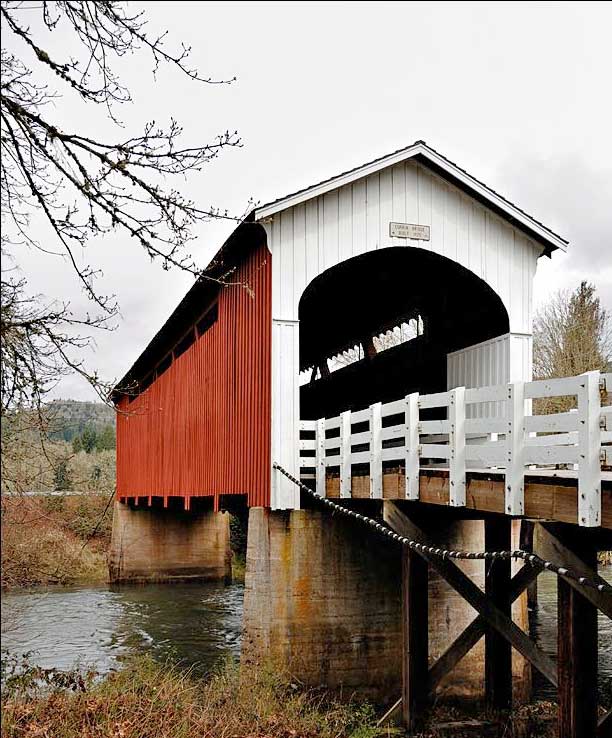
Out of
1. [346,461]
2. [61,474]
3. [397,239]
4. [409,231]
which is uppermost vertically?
[409,231]

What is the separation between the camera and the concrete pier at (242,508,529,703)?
12.5 m

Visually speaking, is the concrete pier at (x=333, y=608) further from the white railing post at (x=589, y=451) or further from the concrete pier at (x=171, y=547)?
the concrete pier at (x=171, y=547)

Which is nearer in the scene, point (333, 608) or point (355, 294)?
point (333, 608)

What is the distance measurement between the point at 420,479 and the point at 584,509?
3.53 meters

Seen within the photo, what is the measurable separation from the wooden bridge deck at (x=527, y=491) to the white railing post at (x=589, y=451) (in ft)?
0.29

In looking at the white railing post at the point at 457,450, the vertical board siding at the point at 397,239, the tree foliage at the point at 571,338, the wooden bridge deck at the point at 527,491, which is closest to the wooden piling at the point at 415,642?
the wooden bridge deck at the point at 527,491

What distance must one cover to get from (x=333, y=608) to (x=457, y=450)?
4.46 meters

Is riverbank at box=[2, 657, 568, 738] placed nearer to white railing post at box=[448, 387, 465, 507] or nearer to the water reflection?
the water reflection

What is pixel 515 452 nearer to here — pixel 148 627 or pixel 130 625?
pixel 148 627

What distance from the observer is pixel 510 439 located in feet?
26.2

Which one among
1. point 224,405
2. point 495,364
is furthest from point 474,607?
point 224,405

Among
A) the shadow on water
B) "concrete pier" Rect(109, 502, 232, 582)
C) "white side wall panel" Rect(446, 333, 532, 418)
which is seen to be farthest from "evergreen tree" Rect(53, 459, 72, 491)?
"concrete pier" Rect(109, 502, 232, 582)

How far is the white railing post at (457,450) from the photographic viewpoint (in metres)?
8.97

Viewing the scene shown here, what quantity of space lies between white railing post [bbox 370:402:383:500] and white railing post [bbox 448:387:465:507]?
1.92 metres
